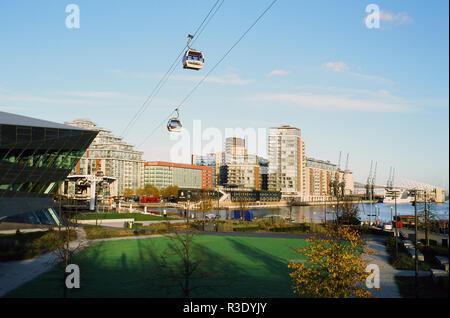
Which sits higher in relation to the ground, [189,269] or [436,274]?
[436,274]

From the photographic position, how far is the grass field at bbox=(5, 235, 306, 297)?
20094 millimetres

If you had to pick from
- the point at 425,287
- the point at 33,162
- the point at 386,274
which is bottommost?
the point at 386,274

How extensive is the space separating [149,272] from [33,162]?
24.0 meters

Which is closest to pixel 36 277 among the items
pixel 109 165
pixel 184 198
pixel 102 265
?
pixel 102 265

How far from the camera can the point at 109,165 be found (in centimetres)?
17575

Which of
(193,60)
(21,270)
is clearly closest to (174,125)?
(193,60)

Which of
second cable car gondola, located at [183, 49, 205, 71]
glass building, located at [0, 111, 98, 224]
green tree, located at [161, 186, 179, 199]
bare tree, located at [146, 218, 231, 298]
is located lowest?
green tree, located at [161, 186, 179, 199]

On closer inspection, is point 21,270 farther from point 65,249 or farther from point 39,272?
point 65,249

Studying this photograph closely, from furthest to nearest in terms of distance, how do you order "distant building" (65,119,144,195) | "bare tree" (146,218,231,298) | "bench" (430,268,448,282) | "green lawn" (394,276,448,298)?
"distant building" (65,119,144,195) < "bench" (430,268,448,282) < "bare tree" (146,218,231,298) < "green lawn" (394,276,448,298)

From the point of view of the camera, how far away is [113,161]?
583 ft

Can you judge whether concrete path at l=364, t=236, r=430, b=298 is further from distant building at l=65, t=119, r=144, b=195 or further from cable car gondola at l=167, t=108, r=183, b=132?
distant building at l=65, t=119, r=144, b=195

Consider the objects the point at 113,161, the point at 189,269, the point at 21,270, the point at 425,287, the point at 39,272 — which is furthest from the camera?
the point at 113,161

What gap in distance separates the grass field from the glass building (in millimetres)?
11931

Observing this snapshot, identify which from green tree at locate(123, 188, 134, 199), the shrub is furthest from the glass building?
green tree at locate(123, 188, 134, 199)
